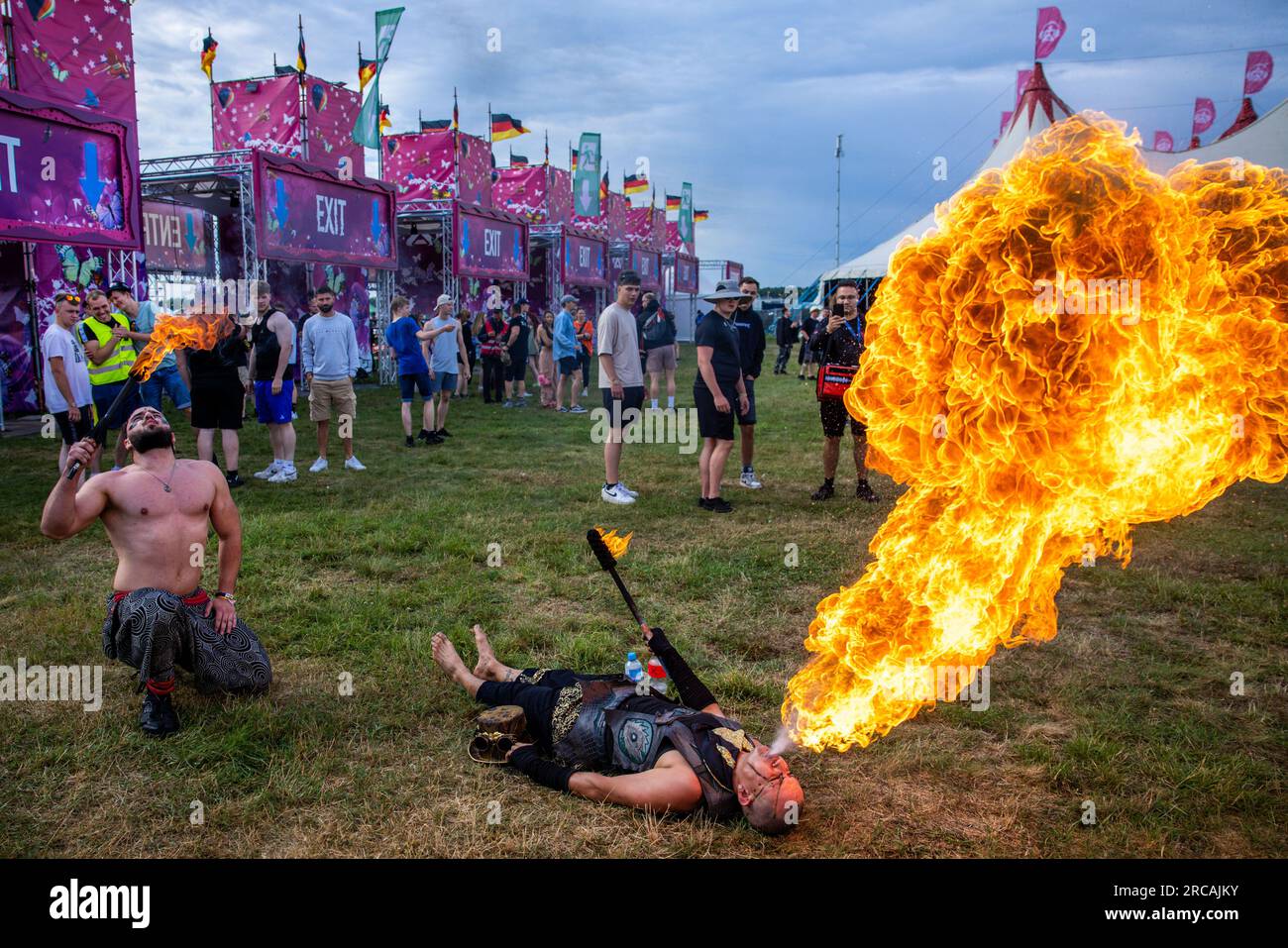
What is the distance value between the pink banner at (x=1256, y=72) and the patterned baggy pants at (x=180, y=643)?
1285 inches

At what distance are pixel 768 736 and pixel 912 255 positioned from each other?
2617mm

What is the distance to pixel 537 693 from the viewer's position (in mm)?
4160

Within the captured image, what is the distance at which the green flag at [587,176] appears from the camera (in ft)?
109

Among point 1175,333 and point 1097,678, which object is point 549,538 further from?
point 1175,333

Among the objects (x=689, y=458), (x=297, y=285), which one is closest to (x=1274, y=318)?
(x=689, y=458)

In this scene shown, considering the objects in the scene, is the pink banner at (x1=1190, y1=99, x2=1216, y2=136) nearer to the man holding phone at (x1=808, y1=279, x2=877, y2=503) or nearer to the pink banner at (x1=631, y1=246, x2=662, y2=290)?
the pink banner at (x1=631, y1=246, x2=662, y2=290)

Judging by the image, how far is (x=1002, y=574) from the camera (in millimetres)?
3816

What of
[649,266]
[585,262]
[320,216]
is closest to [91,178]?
[320,216]

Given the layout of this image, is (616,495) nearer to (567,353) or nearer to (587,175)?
(567,353)

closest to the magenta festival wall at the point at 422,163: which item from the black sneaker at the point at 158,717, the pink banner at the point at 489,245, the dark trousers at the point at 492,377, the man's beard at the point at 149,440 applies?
the pink banner at the point at 489,245

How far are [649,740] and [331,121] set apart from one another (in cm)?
2195

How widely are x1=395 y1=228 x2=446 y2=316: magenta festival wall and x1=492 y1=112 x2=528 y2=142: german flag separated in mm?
5173

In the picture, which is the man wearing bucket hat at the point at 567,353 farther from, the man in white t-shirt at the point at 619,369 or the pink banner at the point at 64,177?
the pink banner at the point at 64,177

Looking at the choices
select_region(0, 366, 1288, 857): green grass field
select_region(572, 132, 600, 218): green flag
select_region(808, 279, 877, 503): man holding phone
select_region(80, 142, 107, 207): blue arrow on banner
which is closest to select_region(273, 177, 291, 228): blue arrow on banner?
select_region(80, 142, 107, 207): blue arrow on banner
